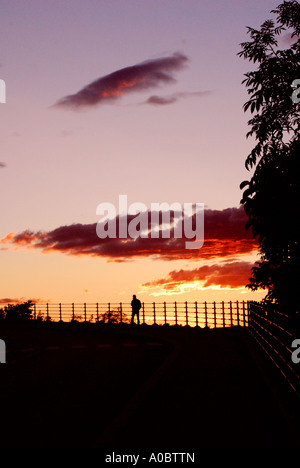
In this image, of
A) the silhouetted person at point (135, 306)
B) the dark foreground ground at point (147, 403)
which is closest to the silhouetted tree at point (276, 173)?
the dark foreground ground at point (147, 403)

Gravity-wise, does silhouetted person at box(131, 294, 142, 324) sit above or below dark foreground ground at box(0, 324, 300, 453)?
below

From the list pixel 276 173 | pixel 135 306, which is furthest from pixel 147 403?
pixel 135 306

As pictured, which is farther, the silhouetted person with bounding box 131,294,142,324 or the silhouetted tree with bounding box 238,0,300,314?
the silhouetted person with bounding box 131,294,142,324

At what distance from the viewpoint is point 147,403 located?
40.1 feet

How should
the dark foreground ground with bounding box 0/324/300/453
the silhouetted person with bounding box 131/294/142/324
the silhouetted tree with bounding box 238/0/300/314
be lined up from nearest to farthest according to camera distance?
the dark foreground ground with bounding box 0/324/300/453
the silhouetted tree with bounding box 238/0/300/314
the silhouetted person with bounding box 131/294/142/324

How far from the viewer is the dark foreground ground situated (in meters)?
9.18

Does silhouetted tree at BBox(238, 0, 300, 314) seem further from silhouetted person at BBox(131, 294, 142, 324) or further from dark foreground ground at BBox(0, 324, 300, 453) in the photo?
silhouetted person at BBox(131, 294, 142, 324)

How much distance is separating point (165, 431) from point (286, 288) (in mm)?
11360

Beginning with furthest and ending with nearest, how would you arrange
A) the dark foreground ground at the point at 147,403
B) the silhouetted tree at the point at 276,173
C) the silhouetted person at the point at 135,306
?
the silhouetted person at the point at 135,306 → the silhouetted tree at the point at 276,173 → the dark foreground ground at the point at 147,403

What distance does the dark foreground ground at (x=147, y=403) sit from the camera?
9.18 metres

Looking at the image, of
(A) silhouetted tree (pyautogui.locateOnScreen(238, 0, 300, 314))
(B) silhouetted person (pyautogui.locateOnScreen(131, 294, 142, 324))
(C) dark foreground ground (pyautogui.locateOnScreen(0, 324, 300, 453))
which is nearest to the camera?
(C) dark foreground ground (pyautogui.locateOnScreen(0, 324, 300, 453))

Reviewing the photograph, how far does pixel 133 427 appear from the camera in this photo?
32.7ft

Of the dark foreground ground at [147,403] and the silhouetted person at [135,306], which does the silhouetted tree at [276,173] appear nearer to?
the dark foreground ground at [147,403]

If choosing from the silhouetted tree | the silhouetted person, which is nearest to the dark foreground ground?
the silhouetted tree
